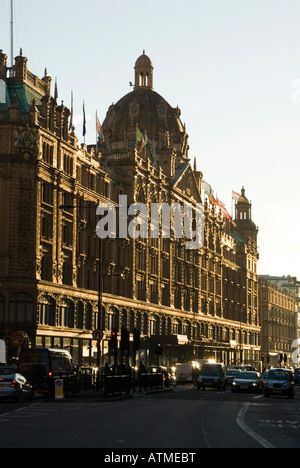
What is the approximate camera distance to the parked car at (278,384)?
179 ft

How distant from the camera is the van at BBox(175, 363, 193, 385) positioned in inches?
3211

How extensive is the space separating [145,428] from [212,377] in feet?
142

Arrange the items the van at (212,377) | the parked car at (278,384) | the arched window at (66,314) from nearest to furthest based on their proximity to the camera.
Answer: the parked car at (278,384) → the van at (212,377) → the arched window at (66,314)

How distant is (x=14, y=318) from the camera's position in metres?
73.3

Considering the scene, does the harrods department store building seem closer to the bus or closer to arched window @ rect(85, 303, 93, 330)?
arched window @ rect(85, 303, 93, 330)

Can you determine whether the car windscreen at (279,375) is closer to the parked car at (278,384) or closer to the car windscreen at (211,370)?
the parked car at (278,384)

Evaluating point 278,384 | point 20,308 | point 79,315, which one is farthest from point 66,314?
point 278,384

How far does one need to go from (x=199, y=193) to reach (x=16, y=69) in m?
59.6

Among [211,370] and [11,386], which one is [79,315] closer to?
[211,370]

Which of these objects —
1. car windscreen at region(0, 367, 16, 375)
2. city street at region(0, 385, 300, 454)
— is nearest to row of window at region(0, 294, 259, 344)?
car windscreen at region(0, 367, 16, 375)

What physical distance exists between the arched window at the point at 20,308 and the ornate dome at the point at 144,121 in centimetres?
6722

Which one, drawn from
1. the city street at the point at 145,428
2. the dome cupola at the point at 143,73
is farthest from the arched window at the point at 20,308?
the dome cupola at the point at 143,73
